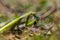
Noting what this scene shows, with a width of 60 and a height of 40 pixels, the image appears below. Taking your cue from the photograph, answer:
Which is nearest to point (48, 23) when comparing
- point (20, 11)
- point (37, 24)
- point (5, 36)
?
point (37, 24)

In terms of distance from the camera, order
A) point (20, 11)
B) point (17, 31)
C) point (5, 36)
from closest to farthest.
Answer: point (5, 36) → point (17, 31) → point (20, 11)

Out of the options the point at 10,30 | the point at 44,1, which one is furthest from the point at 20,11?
the point at 10,30

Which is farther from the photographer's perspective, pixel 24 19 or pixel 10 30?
pixel 24 19

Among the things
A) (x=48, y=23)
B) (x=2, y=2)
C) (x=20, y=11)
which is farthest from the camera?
(x=2, y=2)

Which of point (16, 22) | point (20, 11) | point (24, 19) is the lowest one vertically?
point (16, 22)

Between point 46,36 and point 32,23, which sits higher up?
point 32,23

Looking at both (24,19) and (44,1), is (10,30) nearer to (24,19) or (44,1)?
(24,19)

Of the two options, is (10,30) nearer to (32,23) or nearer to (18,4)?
(32,23)

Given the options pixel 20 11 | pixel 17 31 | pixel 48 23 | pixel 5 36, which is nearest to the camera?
pixel 5 36

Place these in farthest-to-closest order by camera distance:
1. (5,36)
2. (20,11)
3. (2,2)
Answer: (2,2), (20,11), (5,36)
